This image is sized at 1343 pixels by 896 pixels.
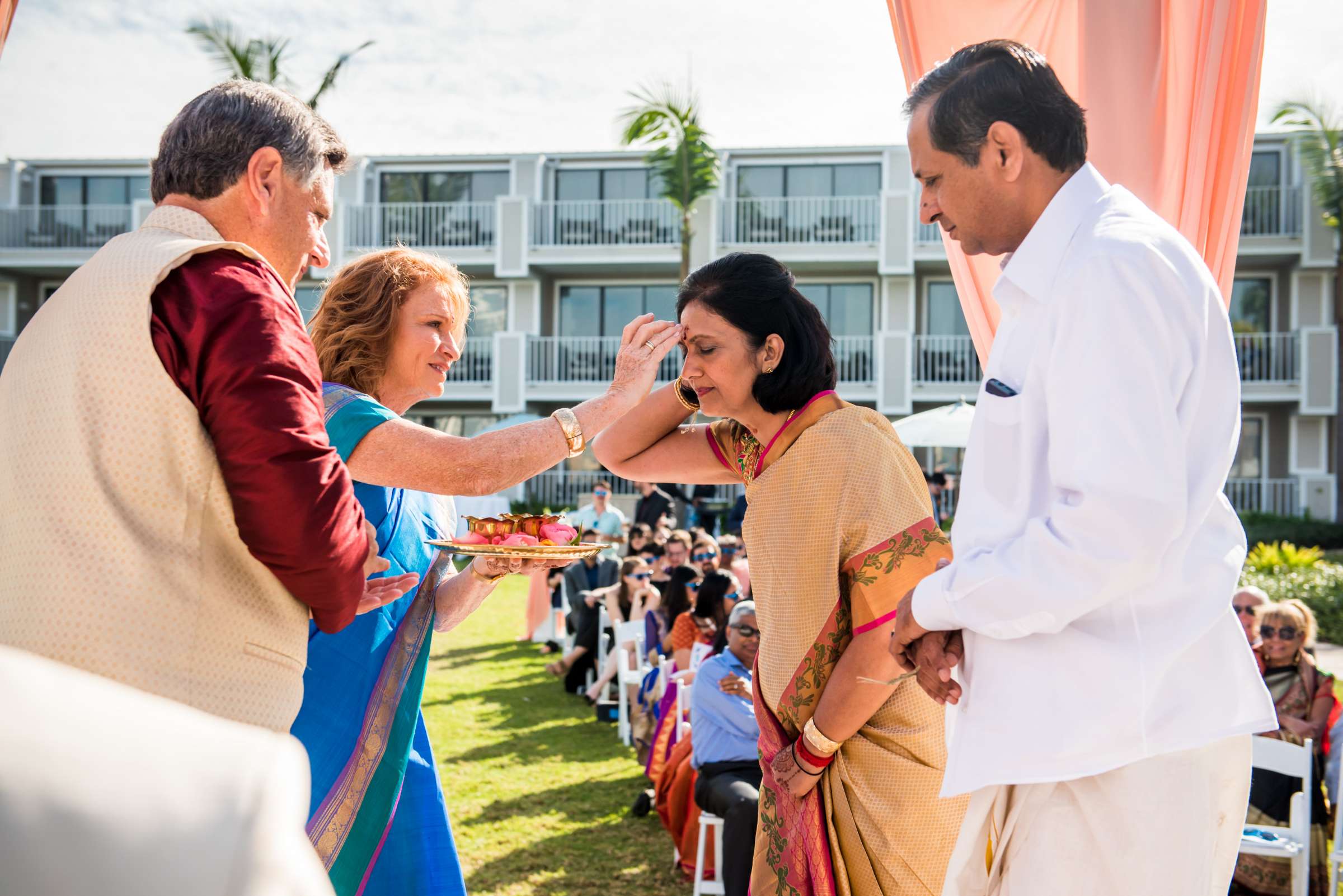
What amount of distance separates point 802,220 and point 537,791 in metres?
22.4

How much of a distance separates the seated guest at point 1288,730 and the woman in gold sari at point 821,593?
2.99 meters

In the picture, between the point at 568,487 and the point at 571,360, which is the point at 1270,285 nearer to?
the point at 571,360

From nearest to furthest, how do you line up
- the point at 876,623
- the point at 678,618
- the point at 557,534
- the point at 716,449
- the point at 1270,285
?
the point at 876,623, the point at 557,534, the point at 716,449, the point at 678,618, the point at 1270,285

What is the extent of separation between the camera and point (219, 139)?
199cm

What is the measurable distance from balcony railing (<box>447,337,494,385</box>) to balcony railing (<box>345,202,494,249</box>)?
99.1 inches

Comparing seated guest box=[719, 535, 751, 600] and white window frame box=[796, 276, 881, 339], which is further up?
white window frame box=[796, 276, 881, 339]

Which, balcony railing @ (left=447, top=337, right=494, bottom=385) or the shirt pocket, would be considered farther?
balcony railing @ (left=447, top=337, right=494, bottom=385)

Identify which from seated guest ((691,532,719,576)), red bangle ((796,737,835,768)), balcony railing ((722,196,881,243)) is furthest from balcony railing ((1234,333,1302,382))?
red bangle ((796,737,835,768))

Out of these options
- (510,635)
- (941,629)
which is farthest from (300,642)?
(510,635)

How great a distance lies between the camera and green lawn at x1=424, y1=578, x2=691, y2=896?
6117 mm

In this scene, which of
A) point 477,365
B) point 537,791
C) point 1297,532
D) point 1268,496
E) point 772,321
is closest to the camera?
point 772,321

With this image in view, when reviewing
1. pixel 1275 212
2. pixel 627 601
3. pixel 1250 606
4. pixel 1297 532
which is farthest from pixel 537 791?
pixel 1275 212

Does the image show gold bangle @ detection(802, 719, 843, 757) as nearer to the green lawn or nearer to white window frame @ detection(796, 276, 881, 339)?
Answer: the green lawn

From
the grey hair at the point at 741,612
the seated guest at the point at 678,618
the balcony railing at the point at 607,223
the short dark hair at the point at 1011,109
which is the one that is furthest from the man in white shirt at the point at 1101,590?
the balcony railing at the point at 607,223
